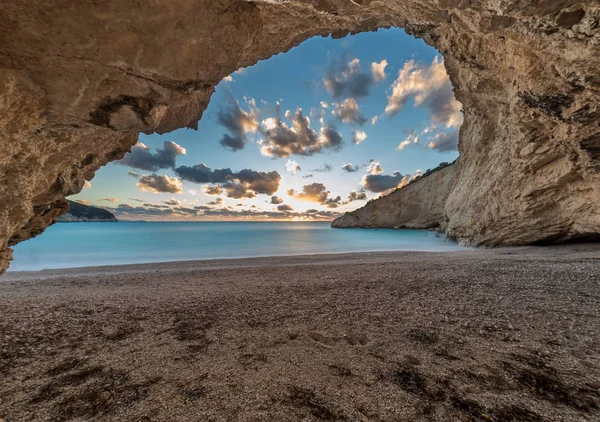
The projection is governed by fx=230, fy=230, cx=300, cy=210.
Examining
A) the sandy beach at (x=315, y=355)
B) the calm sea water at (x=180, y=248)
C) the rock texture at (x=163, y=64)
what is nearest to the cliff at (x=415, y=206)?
the calm sea water at (x=180, y=248)

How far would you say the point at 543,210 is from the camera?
956 cm

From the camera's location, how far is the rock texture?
214 centimetres

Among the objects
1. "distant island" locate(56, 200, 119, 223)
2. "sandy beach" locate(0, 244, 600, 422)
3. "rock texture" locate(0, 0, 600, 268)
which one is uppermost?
"distant island" locate(56, 200, 119, 223)

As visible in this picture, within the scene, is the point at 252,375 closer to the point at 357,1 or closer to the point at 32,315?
the point at 357,1

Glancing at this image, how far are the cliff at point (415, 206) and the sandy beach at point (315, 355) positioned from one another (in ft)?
98.5

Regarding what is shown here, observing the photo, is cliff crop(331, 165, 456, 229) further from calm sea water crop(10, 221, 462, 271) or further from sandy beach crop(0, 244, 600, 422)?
sandy beach crop(0, 244, 600, 422)

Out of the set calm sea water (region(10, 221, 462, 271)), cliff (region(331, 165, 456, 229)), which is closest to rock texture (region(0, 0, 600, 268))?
calm sea water (region(10, 221, 462, 271))

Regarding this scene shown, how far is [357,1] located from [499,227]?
1326 centimetres

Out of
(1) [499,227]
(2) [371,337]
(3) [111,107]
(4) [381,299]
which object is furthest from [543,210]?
(3) [111,107]

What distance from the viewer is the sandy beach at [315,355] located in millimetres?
1609

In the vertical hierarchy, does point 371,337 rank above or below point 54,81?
below

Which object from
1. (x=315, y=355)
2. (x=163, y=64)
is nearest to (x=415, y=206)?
(x=315, y=355)

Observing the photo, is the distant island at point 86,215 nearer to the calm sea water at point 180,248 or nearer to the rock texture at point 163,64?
the calm sea water at point 180,248

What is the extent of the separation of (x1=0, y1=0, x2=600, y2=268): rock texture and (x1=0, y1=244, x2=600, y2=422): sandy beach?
2192 millimetres
